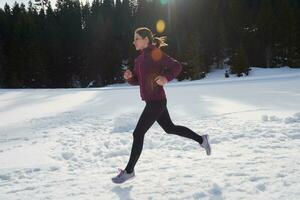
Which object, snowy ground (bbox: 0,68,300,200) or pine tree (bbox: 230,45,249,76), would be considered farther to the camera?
pine tree (bbox: 230,45,249,76)

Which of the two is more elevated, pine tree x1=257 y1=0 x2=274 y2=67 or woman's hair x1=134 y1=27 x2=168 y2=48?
pine tree x1=257 y1=0 x2=274 y2=67

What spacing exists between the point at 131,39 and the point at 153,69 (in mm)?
63121

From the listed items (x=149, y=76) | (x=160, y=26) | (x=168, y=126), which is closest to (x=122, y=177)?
(x=168, y=126)

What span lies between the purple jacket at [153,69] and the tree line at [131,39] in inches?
1770

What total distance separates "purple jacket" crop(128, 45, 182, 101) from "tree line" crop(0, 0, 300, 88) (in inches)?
1770

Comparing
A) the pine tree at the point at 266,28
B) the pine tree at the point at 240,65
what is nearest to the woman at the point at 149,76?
the pine tree at the point at 240,65

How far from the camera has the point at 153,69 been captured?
507 cm

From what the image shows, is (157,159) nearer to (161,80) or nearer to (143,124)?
(143,124)

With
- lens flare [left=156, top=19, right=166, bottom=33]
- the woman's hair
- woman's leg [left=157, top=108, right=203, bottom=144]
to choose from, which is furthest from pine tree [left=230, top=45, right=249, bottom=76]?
the woman's hair

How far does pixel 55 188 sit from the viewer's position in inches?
198

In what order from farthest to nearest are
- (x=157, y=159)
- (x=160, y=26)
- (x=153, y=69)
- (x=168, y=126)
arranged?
(x=160, y=26) → (x=157, y=159) → (x=168, y=126) → (x=153, y=69)

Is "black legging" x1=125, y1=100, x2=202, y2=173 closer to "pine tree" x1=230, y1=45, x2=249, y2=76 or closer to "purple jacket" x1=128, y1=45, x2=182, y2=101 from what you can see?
"purple jacket" x1=128, y1=45, x2=182, y2=101

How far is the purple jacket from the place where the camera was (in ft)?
16.6

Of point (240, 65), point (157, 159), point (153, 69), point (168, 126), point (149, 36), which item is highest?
point (149, 36)
